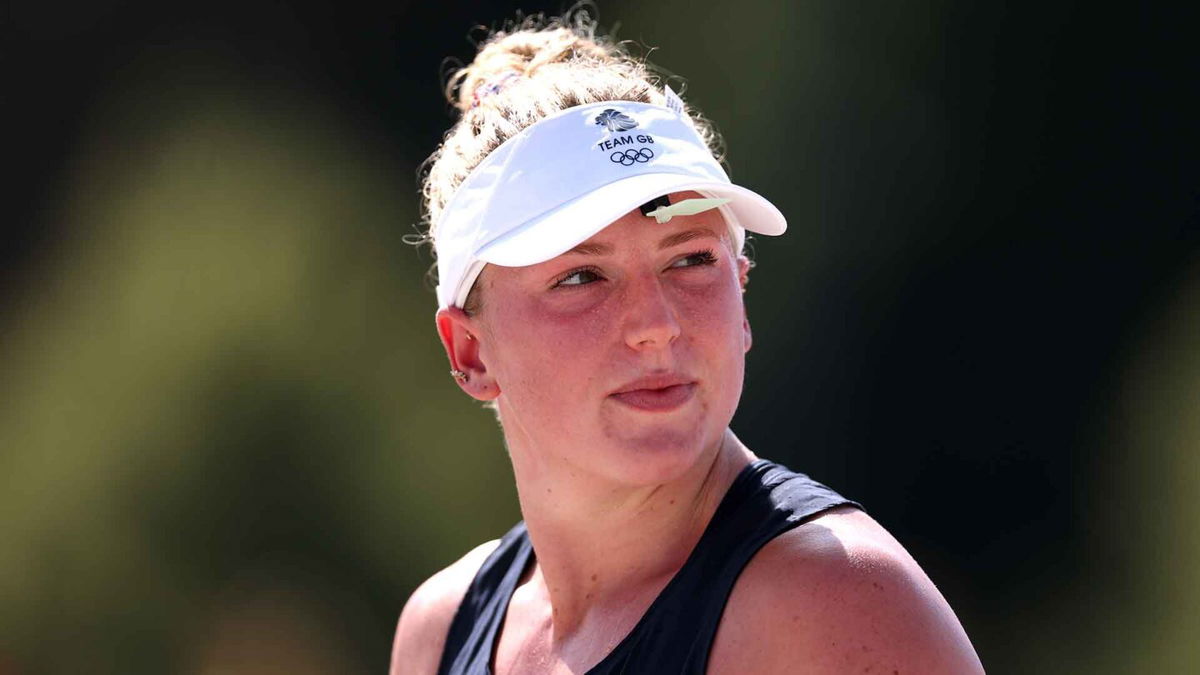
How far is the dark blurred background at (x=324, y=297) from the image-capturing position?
3.78 m

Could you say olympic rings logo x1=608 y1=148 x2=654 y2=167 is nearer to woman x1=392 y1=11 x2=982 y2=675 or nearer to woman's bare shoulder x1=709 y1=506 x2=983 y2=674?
woman x1=392 y1=11 x2=982 y2=675

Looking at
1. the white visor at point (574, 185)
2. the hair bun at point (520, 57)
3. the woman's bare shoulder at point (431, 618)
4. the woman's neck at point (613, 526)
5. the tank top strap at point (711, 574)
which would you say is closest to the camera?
the tank top strap at point (711, 574)

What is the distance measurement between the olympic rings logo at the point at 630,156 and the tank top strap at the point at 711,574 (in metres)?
0.48

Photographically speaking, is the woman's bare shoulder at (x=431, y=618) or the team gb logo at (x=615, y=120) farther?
the woman's bare shoulder at (x=431, y=618)

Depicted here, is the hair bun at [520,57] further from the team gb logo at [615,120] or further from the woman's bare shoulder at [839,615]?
the woman's bare shoulder at [839,615]

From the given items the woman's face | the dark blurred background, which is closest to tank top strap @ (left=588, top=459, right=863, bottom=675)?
the woman's face

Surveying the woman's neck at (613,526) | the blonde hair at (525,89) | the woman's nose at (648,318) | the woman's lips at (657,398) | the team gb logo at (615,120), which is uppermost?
the blonde hair at (525,89)

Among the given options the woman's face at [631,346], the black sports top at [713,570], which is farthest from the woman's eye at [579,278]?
the black sports top at [713,570]

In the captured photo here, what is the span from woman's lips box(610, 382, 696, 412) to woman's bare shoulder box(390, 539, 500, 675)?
0.71 metres

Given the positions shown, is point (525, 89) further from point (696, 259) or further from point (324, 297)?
point (324, 297)

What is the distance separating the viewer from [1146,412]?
11.5ft

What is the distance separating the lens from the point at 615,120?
6.44 feet

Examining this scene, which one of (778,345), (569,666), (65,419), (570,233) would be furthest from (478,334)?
(65,419)

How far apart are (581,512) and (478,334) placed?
1.02 ft
